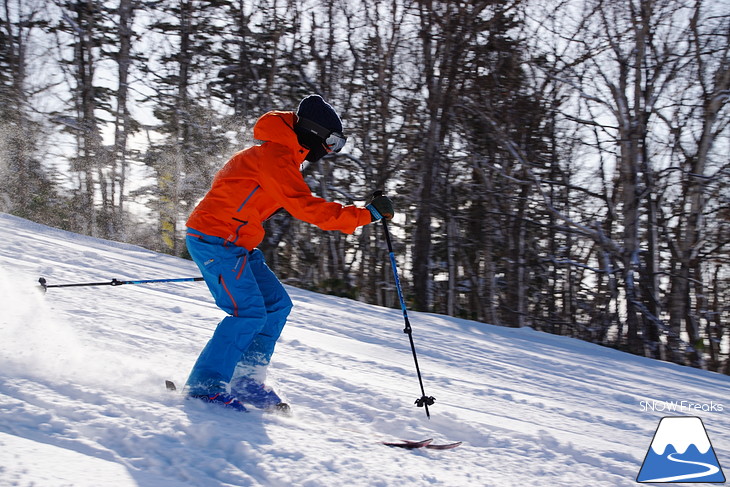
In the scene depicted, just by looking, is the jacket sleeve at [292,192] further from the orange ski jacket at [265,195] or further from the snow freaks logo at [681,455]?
the snow freaks logo at [681,455]

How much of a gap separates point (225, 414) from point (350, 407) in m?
0.75

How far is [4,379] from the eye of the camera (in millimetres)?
2695

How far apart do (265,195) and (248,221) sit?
0.56ft

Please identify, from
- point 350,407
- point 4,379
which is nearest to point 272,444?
point 350,407

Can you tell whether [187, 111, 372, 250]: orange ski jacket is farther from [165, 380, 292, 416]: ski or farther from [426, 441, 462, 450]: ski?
[426, 441, 462, 450]: ski

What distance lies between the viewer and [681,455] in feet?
10.5

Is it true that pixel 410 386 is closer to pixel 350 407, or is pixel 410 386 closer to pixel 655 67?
pixel 350 407

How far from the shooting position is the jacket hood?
308cm

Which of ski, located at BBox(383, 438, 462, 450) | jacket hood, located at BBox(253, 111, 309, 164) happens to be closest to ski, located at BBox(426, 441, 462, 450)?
ski, located at BBox(383, 438, 462, 450)

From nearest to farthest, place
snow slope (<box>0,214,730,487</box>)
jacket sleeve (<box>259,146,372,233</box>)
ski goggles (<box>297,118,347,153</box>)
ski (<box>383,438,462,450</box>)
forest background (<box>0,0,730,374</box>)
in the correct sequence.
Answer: snow slope (<box>0,214,730,487</box>), ski (<box>383,438,462,450</box>), jacket sleeve (<box>259,146,372,233</box>), ski goggles (<box>297,118,347,153</box>), forest background (<box>0,0,730,374</box>)

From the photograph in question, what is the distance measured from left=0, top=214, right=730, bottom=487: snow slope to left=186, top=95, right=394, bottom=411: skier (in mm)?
218

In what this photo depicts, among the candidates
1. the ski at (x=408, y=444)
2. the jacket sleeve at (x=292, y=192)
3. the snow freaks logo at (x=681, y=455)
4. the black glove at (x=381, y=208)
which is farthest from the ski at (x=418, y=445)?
the black glove at (x=381, y=208)

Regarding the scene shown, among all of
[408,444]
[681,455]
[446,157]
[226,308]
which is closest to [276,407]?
[226,308]

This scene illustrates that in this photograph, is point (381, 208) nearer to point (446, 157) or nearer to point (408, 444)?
point (408, 444)
